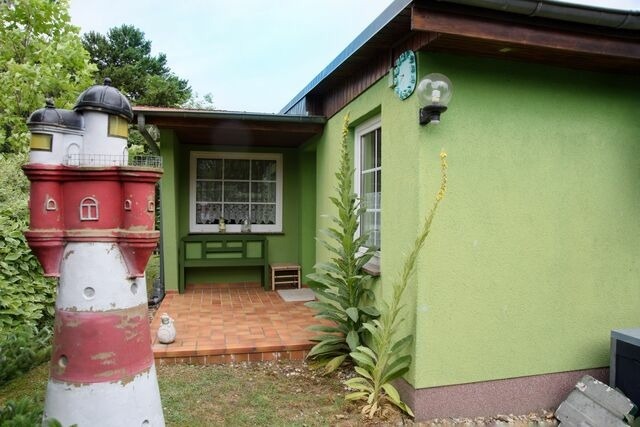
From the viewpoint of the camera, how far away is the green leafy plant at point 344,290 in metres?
3.82

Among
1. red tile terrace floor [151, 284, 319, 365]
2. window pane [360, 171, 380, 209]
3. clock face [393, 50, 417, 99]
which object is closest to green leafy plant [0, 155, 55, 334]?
red tile terrace floor [151, 284, 319, 365]

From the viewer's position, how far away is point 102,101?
197cm

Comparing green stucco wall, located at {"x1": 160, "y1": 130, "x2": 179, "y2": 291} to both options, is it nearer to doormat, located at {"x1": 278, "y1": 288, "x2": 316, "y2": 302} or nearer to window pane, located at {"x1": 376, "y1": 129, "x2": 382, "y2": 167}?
doormat, located at {"x1": 278, "y1": 288, "x2": 316, "y2": 302}

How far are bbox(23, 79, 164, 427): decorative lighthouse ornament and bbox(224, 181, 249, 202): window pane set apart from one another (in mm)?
5517

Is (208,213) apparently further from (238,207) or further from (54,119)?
(54,119)

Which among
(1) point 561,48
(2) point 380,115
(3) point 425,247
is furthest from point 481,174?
(2) point 380,115

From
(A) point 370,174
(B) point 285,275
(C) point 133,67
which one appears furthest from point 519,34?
(C) point 133,67

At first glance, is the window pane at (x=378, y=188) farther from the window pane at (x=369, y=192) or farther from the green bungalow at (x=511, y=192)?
the green bungalow at (x=511, y=192)

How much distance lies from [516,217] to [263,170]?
507 cm

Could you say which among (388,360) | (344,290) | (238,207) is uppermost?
(238,207)

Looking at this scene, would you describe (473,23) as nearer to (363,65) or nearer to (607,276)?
(363,65)

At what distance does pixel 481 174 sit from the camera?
325cm

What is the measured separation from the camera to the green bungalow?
119 inches

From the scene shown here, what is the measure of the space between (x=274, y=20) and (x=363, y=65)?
17592 mm
